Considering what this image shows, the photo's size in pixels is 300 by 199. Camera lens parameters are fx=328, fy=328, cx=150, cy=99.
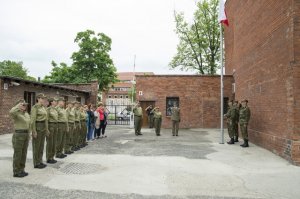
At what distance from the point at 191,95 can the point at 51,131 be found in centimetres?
1604

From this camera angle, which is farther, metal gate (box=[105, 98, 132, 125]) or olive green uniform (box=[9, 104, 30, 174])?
metal gate (box=[105, 98, 132, 125])

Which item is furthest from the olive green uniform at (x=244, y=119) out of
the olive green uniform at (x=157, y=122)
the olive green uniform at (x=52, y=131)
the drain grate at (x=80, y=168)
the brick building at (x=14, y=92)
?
the brick building at (x=14, y=92)

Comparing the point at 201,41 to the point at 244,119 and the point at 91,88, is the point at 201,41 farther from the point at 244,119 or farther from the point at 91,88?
the point at 244,119

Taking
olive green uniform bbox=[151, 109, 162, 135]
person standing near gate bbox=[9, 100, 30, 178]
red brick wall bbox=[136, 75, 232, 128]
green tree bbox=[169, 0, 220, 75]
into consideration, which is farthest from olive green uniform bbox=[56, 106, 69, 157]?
green tree bbox=[169, 0, 220, 75]

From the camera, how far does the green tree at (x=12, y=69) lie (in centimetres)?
6362

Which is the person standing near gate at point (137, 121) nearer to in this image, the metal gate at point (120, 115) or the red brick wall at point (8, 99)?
the red brick wall at point (8, 99)

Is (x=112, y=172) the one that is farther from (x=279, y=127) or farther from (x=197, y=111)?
(x=197, y=111)

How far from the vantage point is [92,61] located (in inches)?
1770

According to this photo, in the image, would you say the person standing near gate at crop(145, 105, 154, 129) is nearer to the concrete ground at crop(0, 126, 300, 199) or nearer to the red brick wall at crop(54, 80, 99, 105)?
the red brick wall at crop(54, 80, 99, 105)

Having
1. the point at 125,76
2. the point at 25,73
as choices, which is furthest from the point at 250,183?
the point at 125,76

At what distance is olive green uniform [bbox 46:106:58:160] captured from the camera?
372 inches

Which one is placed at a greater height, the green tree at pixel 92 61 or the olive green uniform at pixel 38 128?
the green tree at pixel 92 61

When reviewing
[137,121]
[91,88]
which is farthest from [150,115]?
[91,88]

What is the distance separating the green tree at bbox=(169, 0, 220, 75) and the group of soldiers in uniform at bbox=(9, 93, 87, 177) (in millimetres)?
27271
